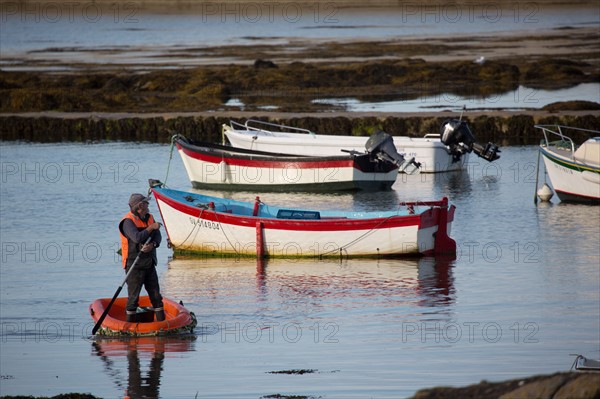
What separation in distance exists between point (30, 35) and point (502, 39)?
51.6 m

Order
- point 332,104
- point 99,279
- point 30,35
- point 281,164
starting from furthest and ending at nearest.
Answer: point 30,35, point 332,104, point 281,164, point 99,279

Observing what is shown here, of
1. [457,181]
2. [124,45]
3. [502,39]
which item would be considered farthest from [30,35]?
[457,181]

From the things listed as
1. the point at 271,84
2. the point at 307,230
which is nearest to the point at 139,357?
the point at 307,230

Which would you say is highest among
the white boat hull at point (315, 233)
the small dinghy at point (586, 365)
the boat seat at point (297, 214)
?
the boat seat at point (297, 214)

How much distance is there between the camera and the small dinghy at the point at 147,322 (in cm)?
1431

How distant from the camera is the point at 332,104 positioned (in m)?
44.7

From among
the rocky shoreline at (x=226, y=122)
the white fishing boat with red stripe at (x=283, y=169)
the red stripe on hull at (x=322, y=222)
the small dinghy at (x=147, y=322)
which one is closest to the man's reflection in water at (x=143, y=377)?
the small dinghy at (x=147, y=322)

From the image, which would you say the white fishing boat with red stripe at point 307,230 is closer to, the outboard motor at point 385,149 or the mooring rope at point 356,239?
the mooring rope at point 356,239

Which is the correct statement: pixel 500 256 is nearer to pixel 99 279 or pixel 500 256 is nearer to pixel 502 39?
pixel 99 279

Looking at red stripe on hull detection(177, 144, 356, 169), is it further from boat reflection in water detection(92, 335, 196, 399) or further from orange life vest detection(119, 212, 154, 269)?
orange life vest detection(119, 212, 154, 269)

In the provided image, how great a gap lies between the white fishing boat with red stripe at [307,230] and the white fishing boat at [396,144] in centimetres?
967

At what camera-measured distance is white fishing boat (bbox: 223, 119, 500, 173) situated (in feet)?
98.3

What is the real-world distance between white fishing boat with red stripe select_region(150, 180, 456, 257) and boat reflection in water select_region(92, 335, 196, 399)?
5.51 meters

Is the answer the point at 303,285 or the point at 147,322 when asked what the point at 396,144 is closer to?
the point at 303,285
